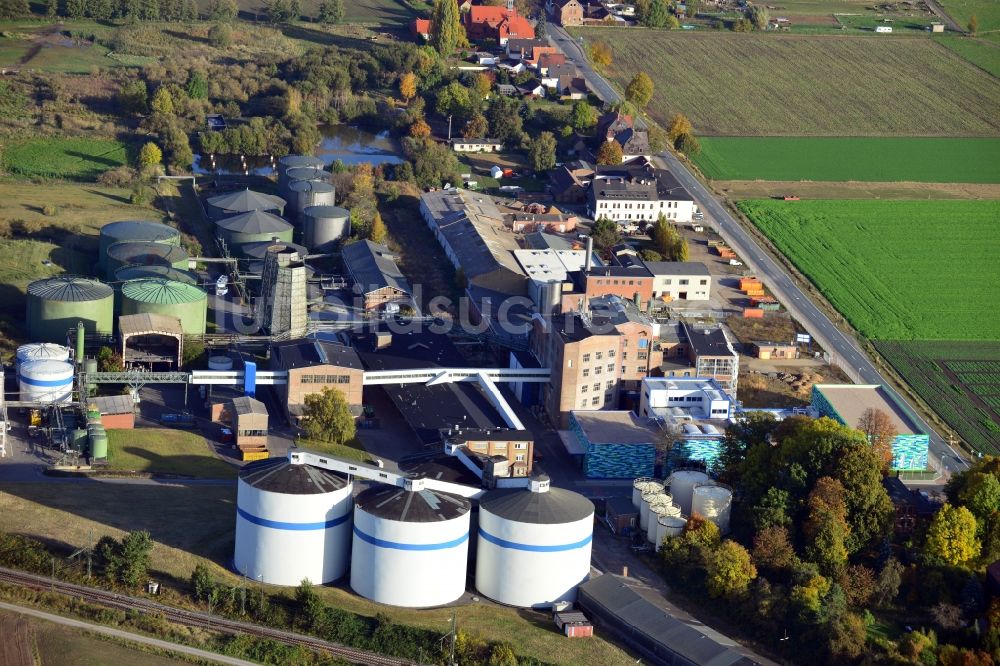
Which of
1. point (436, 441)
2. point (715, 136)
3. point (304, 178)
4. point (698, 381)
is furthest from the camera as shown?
point (715, 136)

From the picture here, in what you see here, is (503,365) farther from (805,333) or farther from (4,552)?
(4,552)

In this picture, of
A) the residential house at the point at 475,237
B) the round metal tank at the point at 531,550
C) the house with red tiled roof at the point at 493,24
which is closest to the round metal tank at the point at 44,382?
the round metal tank at the point at 531,550

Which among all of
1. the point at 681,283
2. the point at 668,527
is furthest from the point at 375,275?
the point at 668,527

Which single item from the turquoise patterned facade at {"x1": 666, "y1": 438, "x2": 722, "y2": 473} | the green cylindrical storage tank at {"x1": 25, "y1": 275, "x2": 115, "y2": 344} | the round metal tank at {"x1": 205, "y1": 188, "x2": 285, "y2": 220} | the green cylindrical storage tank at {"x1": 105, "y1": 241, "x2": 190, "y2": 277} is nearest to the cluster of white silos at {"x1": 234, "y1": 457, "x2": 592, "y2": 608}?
the turquoise patterned facade at {"x1": 666, "y1": 438, "x2": 722, "y2": 473}

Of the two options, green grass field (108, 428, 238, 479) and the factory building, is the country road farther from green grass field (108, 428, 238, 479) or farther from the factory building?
green grass field (108, 428, 238, 479)

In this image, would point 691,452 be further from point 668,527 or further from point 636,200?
point 636,200

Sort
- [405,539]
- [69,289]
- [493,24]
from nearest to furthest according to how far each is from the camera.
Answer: [405,539] → [69,289] → [493,24]

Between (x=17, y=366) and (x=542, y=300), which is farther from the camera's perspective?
(x=542, y=300)

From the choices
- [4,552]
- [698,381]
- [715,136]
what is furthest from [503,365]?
[715,136]
